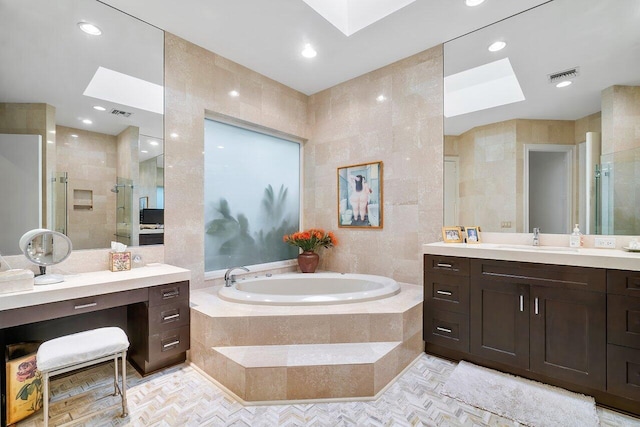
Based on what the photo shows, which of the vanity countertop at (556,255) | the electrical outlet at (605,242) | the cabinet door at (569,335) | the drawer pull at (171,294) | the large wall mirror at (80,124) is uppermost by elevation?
the large wall mirror at (80,124)

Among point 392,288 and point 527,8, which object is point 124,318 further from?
point 527,8

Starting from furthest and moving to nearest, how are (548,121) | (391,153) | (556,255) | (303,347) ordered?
(391,153), (548,121), (303,347), (556,255)

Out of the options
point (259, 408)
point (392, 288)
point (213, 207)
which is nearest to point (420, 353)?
point (392, 288)

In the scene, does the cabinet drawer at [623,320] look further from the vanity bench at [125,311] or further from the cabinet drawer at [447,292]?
the vanity bench at [125,311]

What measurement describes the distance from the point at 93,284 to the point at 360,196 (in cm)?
265

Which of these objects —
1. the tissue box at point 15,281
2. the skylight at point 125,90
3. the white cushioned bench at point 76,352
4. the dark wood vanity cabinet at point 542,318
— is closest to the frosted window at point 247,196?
the skylight at point 125,90

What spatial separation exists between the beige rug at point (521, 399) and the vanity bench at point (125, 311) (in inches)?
81.9

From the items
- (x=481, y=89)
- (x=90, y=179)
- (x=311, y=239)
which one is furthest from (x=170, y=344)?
(x=481, y=89)

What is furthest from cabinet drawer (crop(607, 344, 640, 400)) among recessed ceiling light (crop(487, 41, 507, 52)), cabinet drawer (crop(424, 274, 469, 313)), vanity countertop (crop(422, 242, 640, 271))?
recessed ceiling light (crop(487, 41, 507, 52))

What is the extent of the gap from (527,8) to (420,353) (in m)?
3.00

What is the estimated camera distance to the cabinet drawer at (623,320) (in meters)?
1.74

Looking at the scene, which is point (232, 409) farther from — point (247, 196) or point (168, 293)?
point (247, 196)

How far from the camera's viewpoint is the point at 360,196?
11.6 ft

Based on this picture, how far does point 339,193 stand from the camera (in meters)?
3.73
